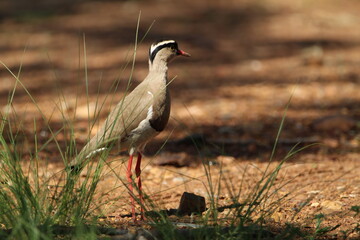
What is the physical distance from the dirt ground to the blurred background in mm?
23

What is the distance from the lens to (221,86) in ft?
29.0

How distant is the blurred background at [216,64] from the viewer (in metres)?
7.07

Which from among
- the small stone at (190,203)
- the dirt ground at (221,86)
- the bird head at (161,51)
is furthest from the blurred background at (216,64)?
the small stone at (190,203)

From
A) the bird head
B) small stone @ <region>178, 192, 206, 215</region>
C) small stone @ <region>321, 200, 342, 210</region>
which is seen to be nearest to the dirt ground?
small stone @ <region>321, 200, 342, 210</region>

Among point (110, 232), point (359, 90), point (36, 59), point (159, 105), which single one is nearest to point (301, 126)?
point (359, 90)

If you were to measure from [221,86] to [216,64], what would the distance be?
104 cm

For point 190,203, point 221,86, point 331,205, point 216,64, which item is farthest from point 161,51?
point 216,64

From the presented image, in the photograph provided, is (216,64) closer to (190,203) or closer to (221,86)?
(221,86)

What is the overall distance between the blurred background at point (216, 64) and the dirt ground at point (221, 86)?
2 centimetres

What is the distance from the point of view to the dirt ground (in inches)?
209

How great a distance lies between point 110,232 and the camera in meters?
3.70

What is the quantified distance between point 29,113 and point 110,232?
15.2 feet

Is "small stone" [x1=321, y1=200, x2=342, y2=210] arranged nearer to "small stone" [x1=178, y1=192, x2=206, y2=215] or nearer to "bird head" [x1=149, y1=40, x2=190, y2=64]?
"small stone" [x1=178, y1=192, x2=206, y2=215]

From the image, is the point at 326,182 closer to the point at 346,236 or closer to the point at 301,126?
the point at 346,236
